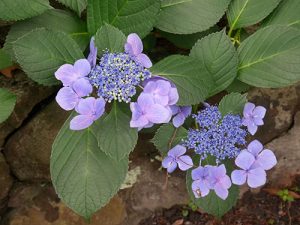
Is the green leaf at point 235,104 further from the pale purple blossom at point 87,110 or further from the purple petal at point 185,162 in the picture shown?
the pale purple blossom at point 87,110

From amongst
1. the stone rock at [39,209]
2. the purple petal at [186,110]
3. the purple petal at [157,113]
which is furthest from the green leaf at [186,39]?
the stone rock at [39,209]

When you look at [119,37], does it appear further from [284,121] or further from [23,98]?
[284,121]

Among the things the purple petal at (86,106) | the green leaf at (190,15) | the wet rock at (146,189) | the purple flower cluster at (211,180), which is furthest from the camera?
the wet rock at (146,189)

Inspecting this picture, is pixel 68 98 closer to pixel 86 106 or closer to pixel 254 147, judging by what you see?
pixel 86 106

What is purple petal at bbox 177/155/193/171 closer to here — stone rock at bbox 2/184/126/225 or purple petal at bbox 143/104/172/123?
purple petal at bbox 143/104/172/123

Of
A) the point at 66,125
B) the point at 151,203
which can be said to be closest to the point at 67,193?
the point at 66,125

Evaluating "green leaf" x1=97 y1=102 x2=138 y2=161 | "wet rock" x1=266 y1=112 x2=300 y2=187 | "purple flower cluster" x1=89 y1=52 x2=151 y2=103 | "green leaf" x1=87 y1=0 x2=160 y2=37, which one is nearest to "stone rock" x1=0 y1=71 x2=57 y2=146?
"green leaf" x1=87 y1=0 x2=160 y2=37
